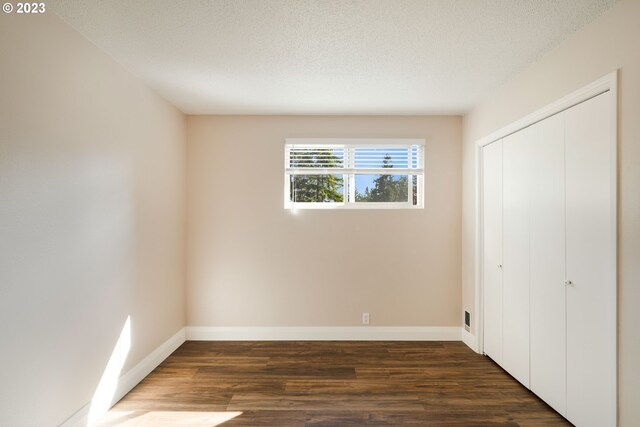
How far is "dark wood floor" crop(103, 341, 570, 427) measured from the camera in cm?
220

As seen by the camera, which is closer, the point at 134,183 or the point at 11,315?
the point at 11,315

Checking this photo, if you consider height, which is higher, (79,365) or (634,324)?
(634,324)

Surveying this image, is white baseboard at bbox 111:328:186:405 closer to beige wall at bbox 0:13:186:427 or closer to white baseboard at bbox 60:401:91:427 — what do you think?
beige wall at bbox 0:13:186:427

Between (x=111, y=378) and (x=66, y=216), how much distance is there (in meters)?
1.26

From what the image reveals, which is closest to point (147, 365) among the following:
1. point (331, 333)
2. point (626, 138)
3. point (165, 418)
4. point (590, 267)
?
point (165, 418)

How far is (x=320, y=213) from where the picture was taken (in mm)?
3607

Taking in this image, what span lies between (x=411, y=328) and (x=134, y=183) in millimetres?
3138

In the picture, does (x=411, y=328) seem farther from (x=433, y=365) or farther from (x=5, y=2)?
(x=5, y=2)

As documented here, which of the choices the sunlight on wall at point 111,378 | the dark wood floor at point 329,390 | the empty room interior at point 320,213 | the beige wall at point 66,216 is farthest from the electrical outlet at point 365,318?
the sunlight on wall at point 111,378

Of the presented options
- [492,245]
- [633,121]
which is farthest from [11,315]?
[492,245]

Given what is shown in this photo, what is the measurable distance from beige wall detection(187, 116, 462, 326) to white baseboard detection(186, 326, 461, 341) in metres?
0.07

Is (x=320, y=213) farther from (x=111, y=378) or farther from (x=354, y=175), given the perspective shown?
(x=111, y=378)

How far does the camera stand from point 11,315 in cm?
156

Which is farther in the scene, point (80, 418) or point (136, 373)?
point (136, 373)
